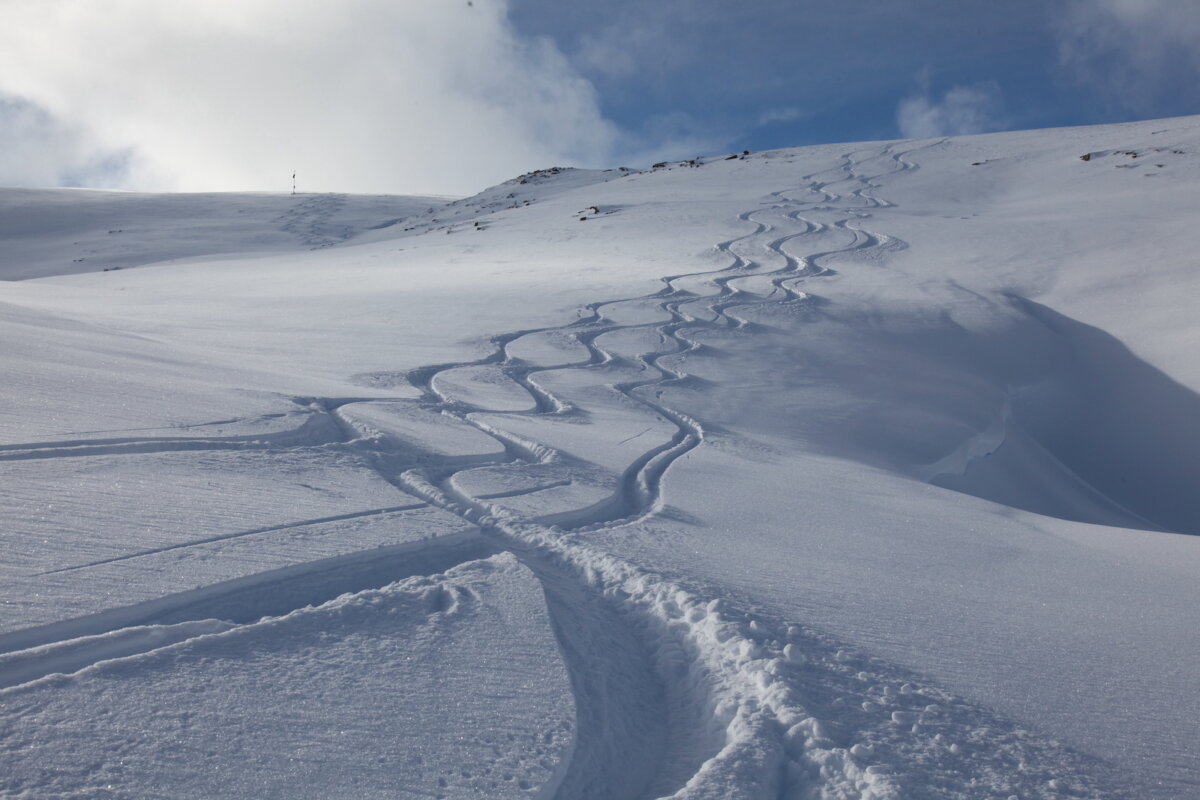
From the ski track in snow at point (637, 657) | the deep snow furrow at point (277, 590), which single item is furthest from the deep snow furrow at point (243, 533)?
the deep snow furrow at point (277, 590)

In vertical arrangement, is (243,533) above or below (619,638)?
above

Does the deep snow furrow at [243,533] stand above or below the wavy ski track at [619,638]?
above

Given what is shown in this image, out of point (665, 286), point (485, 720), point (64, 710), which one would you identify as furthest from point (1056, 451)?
point (64, 710)

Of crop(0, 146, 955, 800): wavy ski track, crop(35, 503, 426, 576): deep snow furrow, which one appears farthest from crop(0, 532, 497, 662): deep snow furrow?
crop(35, 503, 426, 576): deep snow furrow

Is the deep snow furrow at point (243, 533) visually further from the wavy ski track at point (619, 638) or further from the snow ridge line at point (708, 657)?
the snow ridge line at point (708, 657)

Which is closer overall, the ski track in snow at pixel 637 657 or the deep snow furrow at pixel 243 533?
the ski track in snow at pixel 637 657

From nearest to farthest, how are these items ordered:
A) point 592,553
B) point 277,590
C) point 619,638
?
point 277,590 < point 619,638 < point 592,553

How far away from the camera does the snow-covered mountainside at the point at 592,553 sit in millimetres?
1752

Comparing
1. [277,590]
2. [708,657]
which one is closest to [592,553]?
[708,657]

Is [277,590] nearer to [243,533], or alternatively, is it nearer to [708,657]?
[243,533]

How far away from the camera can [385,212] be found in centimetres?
2431

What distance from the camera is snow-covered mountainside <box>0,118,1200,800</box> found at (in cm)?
175

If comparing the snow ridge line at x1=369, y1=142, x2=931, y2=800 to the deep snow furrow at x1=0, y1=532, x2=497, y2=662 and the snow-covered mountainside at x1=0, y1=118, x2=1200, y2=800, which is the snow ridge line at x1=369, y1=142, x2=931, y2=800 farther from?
the deep snow furrow at x1=0, y1=532, x2=497, y2=662

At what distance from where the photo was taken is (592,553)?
281cm
